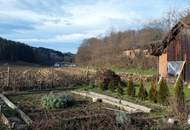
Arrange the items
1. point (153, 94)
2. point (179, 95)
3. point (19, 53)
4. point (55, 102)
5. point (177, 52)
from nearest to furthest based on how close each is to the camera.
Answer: point (179, 95), point (55, 102), point (153, 94), point (177, 52), point (19, 53)

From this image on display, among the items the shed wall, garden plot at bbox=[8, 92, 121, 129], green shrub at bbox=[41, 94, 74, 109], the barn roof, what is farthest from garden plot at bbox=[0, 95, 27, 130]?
the barn roof

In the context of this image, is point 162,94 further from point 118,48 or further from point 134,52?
point 118,48

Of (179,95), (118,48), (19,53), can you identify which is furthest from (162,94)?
(19,53)

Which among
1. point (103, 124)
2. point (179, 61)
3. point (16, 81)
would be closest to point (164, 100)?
point (103, 124)

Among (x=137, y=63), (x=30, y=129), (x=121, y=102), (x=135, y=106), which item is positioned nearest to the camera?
(x=30, y=129)

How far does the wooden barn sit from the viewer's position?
24906 mm

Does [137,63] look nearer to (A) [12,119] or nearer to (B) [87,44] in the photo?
(B) [87,44]

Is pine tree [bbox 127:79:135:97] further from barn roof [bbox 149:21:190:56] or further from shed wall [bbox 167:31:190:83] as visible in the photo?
barn roof [bbox 149:21:190:56]

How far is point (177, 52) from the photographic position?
25.8 meters

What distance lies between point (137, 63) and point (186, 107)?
3278 cm

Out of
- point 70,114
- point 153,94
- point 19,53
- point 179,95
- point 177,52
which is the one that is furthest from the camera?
point 19,53

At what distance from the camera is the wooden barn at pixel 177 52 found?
81.7 ft

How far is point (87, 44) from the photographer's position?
72375mm

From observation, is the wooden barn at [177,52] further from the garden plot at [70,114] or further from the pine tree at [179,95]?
the pine tree at [179,95]
